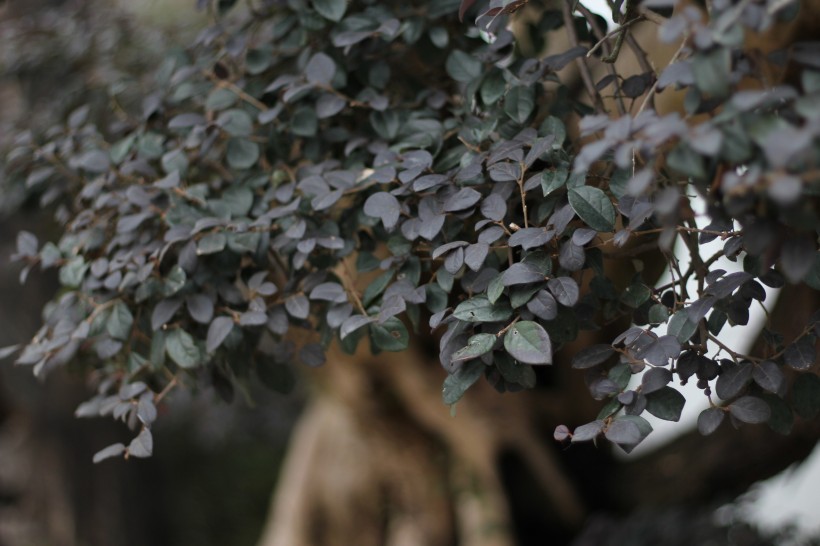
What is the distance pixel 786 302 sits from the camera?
4.90 feet

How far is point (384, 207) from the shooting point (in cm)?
87

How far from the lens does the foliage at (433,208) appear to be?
621 mm

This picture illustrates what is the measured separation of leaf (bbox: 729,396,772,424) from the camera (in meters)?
0.77

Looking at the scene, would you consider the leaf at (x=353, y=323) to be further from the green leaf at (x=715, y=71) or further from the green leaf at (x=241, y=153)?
the green leaf at (x=715, y=71)

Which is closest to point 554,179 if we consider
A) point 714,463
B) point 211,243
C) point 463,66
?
point 463,66

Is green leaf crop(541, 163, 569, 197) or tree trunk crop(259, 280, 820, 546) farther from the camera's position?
tree trunk crop(259, 280, 820, 546)

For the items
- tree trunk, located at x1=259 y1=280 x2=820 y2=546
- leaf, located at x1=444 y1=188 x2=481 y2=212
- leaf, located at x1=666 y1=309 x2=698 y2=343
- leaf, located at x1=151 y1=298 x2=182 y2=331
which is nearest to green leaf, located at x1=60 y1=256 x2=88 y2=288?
leaf, located at x1=151 y1=298 x2=182 y2=331

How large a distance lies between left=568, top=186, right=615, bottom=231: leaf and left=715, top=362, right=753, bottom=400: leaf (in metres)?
0.17

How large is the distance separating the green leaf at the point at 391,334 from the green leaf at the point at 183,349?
0.21 metres

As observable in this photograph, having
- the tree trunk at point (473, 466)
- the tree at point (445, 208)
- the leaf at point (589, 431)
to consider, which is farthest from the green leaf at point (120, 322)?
the tree trunk at point (473, 466)

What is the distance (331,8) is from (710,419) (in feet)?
2.04

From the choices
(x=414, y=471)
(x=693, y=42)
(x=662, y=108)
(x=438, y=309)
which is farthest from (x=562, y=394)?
(x=693, y=42)

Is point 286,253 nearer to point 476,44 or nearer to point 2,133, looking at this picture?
point 476,44

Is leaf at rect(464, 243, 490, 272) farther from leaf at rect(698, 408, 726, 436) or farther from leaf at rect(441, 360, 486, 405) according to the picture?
leaf at rect(698, 408, 726, 436)
